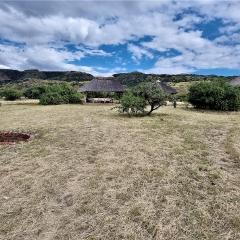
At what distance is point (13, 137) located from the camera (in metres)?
15.9

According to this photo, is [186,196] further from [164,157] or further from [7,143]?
[7,143]

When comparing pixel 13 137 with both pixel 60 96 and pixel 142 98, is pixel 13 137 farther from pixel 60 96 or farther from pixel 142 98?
pixel 60 96

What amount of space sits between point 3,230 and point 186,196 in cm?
400

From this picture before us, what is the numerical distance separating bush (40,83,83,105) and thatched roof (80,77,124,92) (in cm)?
481

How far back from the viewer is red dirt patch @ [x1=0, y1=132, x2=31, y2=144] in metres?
14.9

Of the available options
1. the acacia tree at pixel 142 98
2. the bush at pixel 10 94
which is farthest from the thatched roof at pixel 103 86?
the acacia tree at pixel 142 98

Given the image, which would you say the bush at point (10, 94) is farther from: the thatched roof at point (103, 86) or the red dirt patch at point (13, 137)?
the red dirt patch at point (13, 137)

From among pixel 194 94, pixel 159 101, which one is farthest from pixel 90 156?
pixel 194 94

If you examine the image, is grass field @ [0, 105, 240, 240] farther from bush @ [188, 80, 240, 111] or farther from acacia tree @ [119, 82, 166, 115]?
bush @ [188, 80, 240, 111]

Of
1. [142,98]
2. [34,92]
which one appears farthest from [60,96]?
[34,92]

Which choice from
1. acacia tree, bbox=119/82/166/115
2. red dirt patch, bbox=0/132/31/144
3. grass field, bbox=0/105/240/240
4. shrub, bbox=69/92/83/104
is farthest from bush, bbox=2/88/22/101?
grass field, bbox=0/105/240/240

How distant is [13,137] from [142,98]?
1177 cm

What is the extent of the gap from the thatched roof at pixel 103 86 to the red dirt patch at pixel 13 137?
108 ft

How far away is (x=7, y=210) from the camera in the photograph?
705 centimetres
